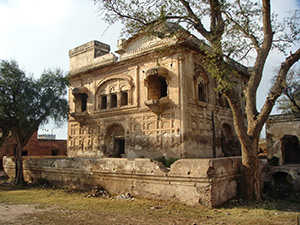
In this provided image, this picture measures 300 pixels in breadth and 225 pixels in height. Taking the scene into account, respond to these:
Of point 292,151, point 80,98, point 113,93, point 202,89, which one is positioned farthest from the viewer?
point 80,98

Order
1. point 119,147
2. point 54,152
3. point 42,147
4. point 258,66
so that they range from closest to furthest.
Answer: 1. point 258,66
2. point 119,147
3. point 42,147
4. point 54,152

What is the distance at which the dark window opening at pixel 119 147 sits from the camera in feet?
56.5

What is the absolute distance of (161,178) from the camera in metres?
8.27

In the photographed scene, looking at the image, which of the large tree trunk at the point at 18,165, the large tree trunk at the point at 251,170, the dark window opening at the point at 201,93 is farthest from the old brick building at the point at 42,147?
the large tree trunk at the point at 251,170

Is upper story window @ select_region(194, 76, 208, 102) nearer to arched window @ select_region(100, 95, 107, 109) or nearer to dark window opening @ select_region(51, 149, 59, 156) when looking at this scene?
arched window @ select_region(100, 95, 107, 109)

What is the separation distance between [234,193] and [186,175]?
1931 millimetres

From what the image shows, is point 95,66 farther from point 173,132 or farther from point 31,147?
point 31,147

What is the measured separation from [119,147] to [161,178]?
945 centimetres

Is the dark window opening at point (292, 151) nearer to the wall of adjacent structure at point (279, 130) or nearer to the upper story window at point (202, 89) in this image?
the wall of adjacent structure at point (279, 130)

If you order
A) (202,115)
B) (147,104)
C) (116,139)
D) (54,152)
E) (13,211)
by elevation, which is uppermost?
(147,104)

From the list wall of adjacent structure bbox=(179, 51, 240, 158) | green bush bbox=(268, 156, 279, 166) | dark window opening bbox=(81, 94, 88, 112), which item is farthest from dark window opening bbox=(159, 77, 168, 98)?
green bush bbox=(268, 156, 279, 166)

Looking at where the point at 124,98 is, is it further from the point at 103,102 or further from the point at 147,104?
the point at 147,104

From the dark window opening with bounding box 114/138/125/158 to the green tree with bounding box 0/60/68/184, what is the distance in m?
4.27

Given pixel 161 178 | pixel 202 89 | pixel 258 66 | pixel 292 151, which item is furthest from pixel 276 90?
pixel 292 151
